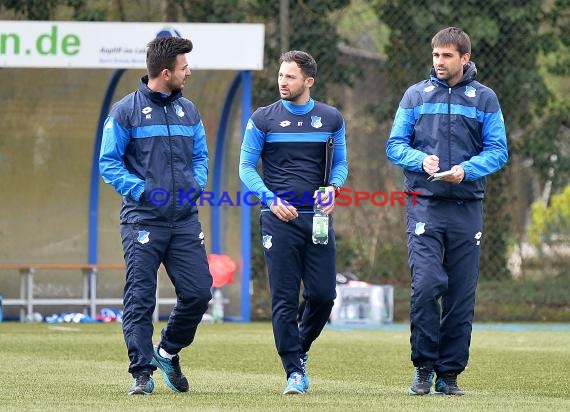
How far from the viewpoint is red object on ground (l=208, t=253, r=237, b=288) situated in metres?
13.7

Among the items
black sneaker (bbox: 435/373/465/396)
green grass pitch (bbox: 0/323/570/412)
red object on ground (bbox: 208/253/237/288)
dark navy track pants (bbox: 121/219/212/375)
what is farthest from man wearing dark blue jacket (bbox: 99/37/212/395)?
red object on ground (bbox: 208/253/237/288)

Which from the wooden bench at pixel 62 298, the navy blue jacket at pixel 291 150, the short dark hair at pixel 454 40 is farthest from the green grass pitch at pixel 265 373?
the short dark hair at pixel 454 40

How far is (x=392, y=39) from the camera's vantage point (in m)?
15.1

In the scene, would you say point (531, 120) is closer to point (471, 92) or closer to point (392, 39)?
point (392, 39)

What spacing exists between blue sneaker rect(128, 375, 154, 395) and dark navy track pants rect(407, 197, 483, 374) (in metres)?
→ 1.40

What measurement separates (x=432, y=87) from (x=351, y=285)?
700 centimetres

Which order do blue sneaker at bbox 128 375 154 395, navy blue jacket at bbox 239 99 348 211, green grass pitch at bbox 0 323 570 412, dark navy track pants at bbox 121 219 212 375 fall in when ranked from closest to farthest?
green grass pitch at bbox 0 323 570 412 < blue sneaker at bbox 128 375 154 395 < dark navy track pants at bbox 121 219 212 375 < navy blue jacket at bbox 239 99 348 211

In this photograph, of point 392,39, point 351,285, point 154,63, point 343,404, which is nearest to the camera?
point 343,404

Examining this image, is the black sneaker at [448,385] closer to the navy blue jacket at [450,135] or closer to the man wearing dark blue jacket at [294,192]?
the man wearing dark blue jacket at [294,192]

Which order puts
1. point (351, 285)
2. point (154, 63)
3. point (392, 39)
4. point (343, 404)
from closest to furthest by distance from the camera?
point (343, 404) → point (154, 63) → point (351, 285) → point (392, 39)

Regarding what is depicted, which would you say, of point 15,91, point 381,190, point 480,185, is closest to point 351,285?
point 381,190

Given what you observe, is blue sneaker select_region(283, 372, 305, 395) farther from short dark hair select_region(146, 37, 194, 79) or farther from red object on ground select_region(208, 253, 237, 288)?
red object on ground select_region(208, 253, 237, 288)

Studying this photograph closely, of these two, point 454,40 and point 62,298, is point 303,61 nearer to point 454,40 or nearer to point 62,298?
point 454,40

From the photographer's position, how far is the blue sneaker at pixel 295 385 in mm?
6941
